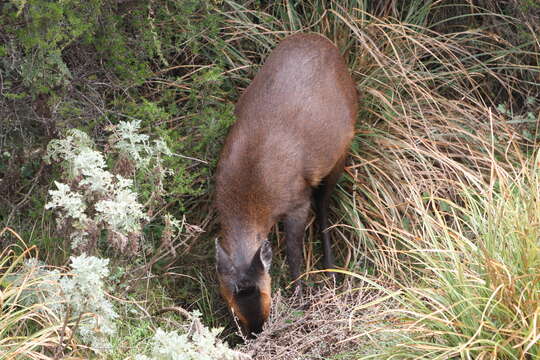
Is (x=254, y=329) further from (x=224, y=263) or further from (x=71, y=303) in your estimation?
(x=71, y=303)

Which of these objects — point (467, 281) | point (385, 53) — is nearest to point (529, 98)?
point (385, 53)

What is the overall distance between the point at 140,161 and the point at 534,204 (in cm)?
245

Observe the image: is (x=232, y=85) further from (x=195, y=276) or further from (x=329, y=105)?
(x=195, y=276)

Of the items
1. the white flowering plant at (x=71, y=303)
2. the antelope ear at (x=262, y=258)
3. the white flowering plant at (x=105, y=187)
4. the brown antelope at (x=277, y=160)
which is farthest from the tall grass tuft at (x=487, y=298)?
the white flowering plant at (x=105, y=187)

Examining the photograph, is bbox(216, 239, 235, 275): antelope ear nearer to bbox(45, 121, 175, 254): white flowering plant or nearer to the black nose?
the black nose

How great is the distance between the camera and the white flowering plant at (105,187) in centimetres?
479

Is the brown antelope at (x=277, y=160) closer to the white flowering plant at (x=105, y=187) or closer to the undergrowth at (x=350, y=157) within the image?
the undergrowth at (x=350, y=157)

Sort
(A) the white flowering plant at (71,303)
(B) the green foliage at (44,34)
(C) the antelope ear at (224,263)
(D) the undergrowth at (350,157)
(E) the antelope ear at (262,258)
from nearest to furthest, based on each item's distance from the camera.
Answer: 1. (A) the white flowering plant at (71,303)
2. (D) the undergrowth at (350,157)
3. (B) the green foliage at (44,34)
4. (E) the antelope ear at (262,258)
5. (C) the antelope ear at (224,263)

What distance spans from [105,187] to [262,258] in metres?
1.14

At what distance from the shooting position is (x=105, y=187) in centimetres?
500

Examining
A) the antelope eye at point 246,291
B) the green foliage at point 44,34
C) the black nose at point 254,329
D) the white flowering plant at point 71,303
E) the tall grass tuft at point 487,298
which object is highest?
the green foliage at point 44,34

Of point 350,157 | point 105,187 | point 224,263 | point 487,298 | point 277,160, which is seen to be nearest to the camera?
point 487,298

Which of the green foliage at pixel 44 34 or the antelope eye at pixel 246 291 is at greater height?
the green foliage at pixel 44 34

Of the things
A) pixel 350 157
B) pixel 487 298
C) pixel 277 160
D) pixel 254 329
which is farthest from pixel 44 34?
pixel 487 298
